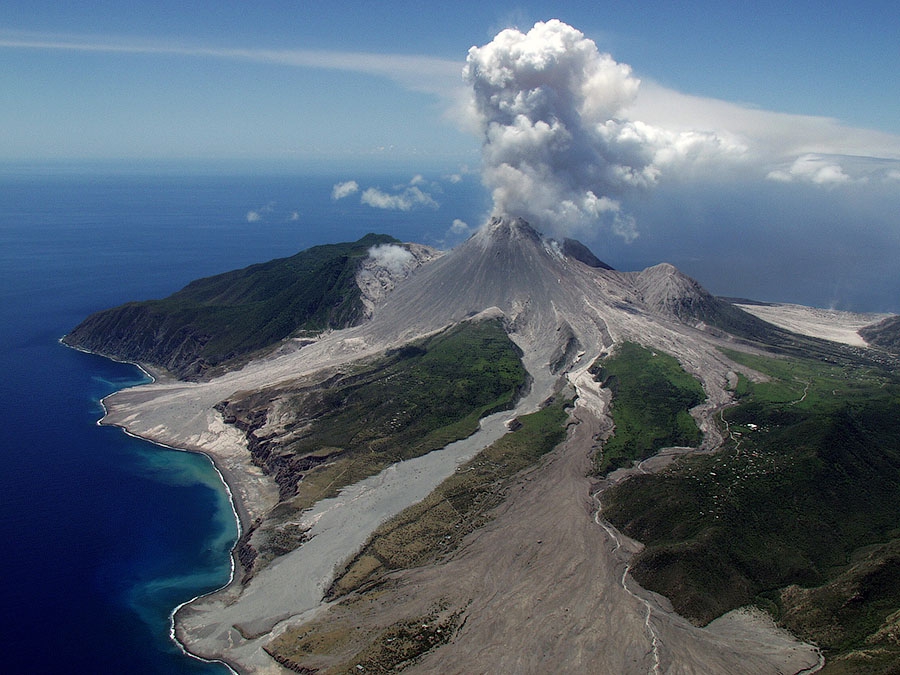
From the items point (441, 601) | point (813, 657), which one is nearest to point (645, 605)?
point (813, 657)

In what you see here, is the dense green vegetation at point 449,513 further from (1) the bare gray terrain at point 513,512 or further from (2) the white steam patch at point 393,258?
(2) the white steam patch at point 393,258

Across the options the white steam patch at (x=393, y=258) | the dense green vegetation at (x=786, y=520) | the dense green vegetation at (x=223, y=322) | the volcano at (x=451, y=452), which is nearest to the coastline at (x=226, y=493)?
the volcano at (x=451, y=452)

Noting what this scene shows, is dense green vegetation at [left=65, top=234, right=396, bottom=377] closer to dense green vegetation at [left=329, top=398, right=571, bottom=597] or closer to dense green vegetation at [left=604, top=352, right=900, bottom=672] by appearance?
dense green vegetation at [left=329, top=398, right=571, bottom=597]

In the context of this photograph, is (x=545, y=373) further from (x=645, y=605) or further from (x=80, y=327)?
(x=80, y=327)

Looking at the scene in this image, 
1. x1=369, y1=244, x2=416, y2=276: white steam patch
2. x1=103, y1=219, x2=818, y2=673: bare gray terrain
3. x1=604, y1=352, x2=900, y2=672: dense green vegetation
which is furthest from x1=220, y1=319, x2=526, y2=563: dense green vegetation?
x1=369, y1=244, x2=416, y2=276: white steam patch

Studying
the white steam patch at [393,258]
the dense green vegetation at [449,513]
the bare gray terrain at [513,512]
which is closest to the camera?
the bare gray terrain at [513,512]

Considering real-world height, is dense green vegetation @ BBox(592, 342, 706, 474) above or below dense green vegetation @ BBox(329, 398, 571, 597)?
above

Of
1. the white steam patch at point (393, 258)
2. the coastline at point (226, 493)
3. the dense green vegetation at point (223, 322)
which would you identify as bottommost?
the coastline at point (226, 493)
